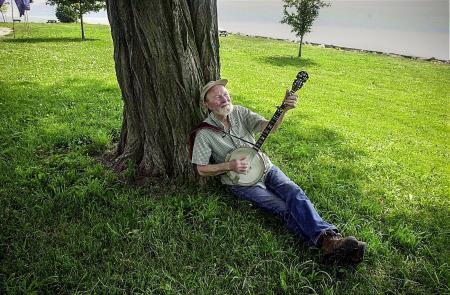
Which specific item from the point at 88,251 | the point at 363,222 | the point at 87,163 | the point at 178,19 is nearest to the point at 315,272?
the point at 363,222

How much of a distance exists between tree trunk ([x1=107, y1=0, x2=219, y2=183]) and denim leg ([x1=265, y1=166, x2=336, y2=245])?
136 cm

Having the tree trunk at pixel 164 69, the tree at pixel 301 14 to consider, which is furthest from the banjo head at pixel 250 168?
the tree at pixel 301 14

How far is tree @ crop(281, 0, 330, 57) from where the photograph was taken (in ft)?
87.6

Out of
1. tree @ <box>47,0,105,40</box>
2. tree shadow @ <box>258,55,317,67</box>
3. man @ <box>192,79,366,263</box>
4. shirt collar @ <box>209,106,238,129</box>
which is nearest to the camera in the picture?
man @ <box>192,79,366,263</box>

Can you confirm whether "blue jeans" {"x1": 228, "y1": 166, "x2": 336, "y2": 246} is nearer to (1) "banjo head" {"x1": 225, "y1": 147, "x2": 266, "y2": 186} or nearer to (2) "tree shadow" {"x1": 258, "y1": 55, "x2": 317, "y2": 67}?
(1) "banjo head" {"x1": 225, "y1": 147, "x2": 266, "y2": 186}

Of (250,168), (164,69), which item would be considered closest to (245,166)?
(250,168)

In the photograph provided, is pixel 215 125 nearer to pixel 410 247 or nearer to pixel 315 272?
pixel 315 272

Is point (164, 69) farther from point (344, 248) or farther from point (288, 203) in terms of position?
point (344, 248)

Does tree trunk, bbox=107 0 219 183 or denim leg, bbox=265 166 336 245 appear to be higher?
tree trunk, bbox=107 0 219 183

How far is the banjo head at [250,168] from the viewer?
4.62 metres

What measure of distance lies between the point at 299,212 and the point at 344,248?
2.21 ft

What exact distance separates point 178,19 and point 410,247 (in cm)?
423

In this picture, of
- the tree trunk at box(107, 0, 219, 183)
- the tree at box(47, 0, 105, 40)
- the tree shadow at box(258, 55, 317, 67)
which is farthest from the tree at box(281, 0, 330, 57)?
the tree trunk at box(107, 0, 219, 183)

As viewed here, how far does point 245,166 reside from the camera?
173 inches
